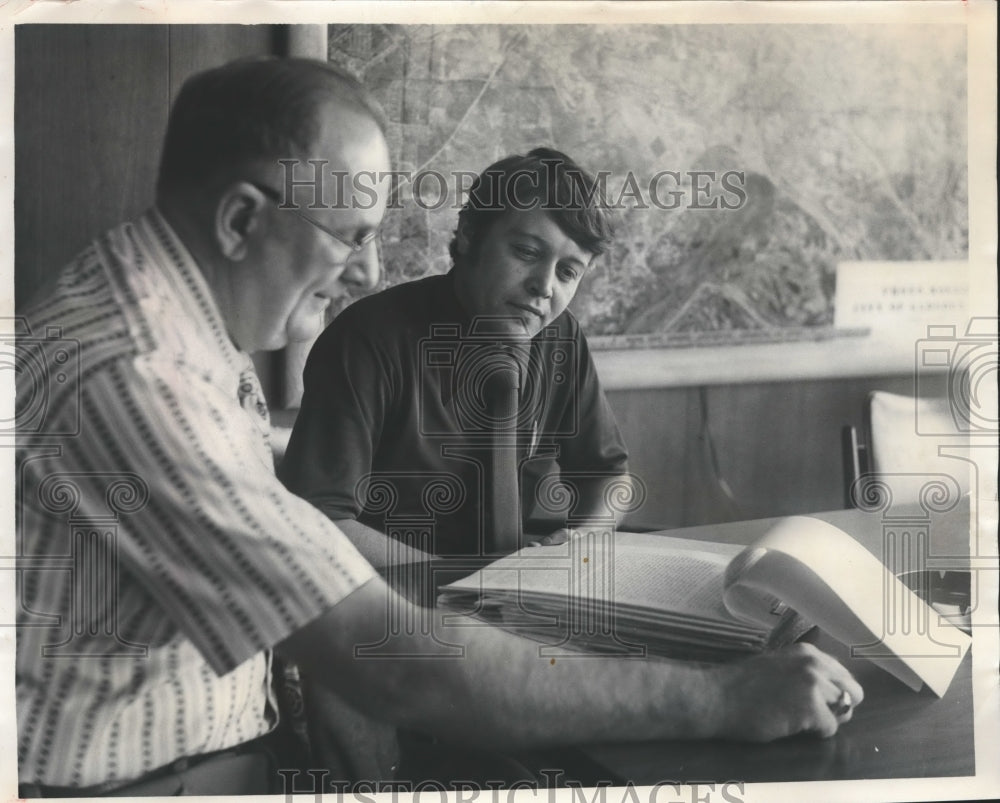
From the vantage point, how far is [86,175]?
1.08 m

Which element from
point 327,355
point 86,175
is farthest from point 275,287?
point 86,175

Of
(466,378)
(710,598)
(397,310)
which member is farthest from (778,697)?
(397,310)

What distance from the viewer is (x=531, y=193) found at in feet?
3.68

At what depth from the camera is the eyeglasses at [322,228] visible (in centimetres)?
106

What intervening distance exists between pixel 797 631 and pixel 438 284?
0.57 m

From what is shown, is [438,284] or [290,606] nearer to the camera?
[290,606]

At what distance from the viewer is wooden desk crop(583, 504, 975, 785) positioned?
1.04 metres

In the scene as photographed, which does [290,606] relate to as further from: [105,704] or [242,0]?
[242,0]

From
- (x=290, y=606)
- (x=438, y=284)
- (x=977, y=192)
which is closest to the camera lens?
(x=290, y=606)

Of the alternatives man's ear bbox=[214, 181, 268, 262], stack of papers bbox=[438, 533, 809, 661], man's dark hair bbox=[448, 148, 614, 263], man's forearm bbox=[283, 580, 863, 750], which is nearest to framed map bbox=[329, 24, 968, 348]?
man's dark hair bbox=[448, 148, 614, 263]

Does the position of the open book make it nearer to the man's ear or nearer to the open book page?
the open book page

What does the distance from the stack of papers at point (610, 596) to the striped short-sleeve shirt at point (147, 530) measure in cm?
16

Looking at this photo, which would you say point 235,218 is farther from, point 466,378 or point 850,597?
point 850,597

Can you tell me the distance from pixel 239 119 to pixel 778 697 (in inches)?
33.6
